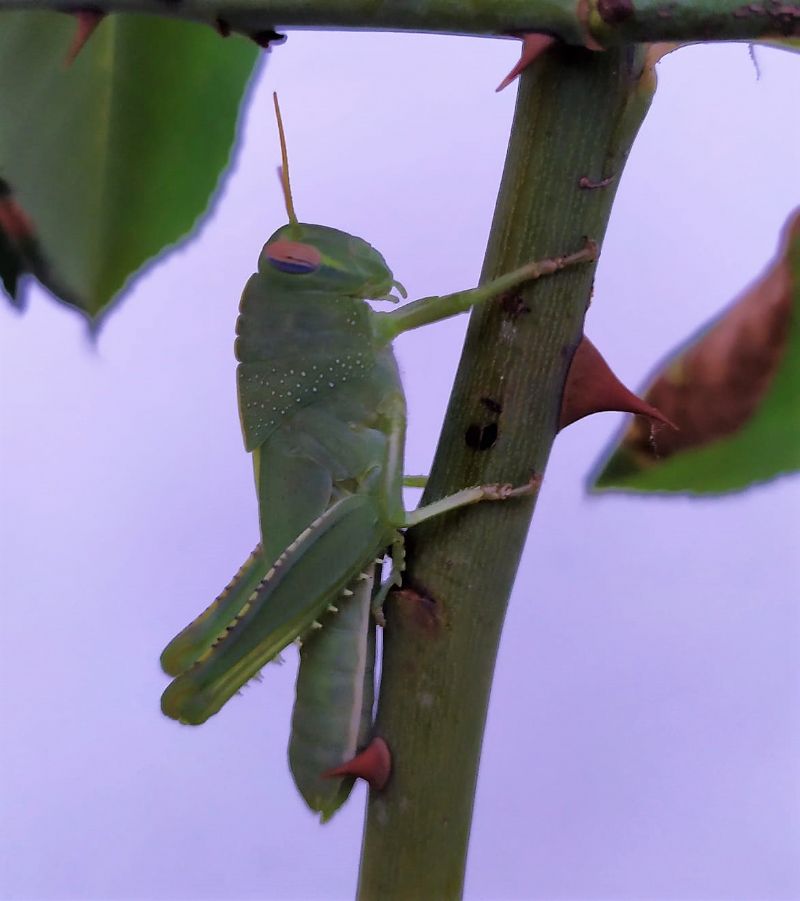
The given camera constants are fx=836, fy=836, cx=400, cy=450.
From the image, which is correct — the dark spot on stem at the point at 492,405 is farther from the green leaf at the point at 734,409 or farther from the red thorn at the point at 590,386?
the green leaf at the point at 734,409

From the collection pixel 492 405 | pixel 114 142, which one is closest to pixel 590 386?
pixel 492 405

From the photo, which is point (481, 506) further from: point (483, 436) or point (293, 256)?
point (293, 256)

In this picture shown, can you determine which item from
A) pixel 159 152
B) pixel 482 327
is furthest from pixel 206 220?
pixel 482 327

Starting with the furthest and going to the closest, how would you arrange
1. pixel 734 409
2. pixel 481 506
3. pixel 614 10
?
pixel 734 409, pixel 481 506, pixel 614 10

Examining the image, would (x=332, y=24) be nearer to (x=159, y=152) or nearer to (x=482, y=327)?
(x=482, y=327)

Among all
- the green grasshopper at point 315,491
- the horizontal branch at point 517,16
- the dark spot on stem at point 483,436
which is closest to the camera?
the horizontal branch at point 517,16

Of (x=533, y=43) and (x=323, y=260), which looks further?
(x=323, y=260)

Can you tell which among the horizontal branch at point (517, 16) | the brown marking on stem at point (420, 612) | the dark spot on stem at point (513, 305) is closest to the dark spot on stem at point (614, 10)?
the horizontal branch at point (517, 16)
